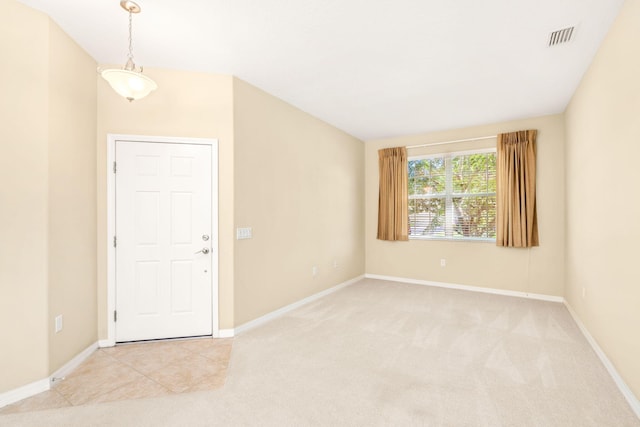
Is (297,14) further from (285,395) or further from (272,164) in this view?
(285,395)

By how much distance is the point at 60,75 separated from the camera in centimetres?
244

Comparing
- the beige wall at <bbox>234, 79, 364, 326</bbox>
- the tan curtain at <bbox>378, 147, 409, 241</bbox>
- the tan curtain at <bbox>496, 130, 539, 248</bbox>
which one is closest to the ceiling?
the beige wall at <bbox>234, 79, 364, 326</bbox>

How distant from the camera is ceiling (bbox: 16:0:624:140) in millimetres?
2184

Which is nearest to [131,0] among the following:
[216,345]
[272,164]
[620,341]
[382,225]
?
[272,164]

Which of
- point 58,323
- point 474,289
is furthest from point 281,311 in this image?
point 474,289

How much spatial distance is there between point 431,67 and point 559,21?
3.38 ft

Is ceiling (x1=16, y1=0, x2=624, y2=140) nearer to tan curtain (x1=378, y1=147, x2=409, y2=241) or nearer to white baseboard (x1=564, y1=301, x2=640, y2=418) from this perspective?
tan curtain (x1=378, y1=147, x2=409, y2=241)

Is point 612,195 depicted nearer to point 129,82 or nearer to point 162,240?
point 129,82

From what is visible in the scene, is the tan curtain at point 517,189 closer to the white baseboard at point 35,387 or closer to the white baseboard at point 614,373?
the white baseboard at point 614,373

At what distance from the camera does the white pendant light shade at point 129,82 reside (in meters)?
2.01

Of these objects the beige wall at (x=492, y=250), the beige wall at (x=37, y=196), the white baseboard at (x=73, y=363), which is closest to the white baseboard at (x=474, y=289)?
the beige wall at (x=492, y=250)

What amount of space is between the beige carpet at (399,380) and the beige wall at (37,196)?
54 cm

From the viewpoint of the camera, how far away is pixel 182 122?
3.12 m

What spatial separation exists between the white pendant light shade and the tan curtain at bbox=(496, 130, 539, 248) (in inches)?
194
